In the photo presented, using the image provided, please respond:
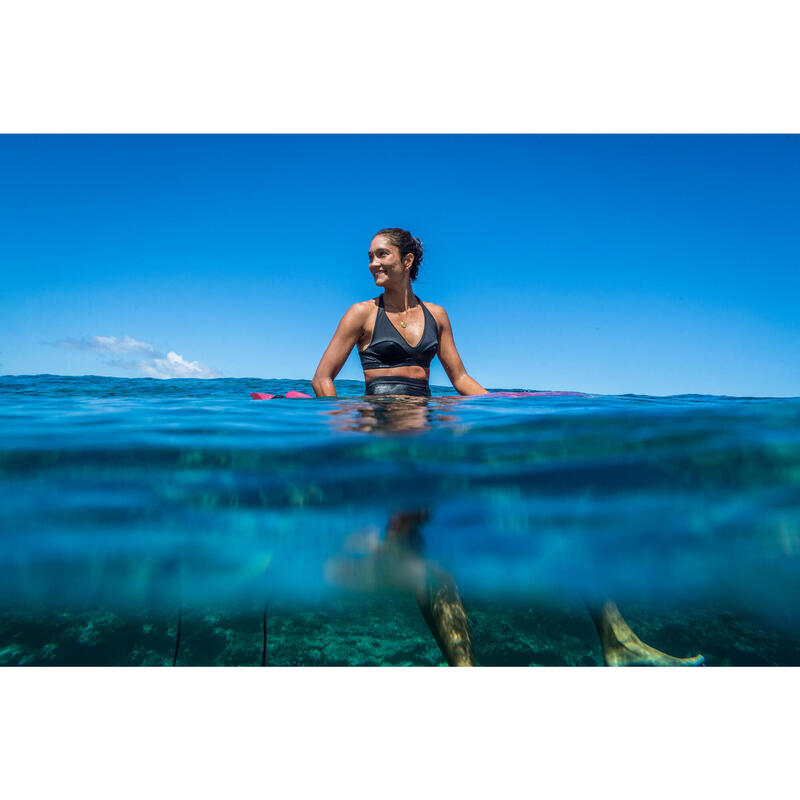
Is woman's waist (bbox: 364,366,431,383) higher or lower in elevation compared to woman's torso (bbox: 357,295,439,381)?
lower

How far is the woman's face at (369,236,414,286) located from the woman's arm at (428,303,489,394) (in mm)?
736

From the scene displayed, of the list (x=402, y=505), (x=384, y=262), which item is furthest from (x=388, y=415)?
(x=384, y=262)

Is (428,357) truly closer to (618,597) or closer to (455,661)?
(618,597)

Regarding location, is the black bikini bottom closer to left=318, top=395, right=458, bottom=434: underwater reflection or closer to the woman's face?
left=318, top=395, right=458, bottom=434: underwater reflection

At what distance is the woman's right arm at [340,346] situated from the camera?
18.0ft

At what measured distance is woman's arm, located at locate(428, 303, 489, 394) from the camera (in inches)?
236

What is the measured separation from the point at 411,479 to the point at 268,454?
1.07 metres

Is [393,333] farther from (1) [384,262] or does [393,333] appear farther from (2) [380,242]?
(2) [380,242]

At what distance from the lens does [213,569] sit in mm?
3682

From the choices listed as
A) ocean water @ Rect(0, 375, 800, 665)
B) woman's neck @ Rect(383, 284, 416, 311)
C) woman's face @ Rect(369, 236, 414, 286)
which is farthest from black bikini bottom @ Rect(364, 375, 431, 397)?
ocean water @ Rect(0, 375, 800, 665)

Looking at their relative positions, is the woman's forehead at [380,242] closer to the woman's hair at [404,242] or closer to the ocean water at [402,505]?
the woman's hair at [404,242]

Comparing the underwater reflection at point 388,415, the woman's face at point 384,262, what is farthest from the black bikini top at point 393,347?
the underwater reflection at point 388,415

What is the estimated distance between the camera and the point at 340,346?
218 inches

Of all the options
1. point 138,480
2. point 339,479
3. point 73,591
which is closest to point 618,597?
point 339,479
